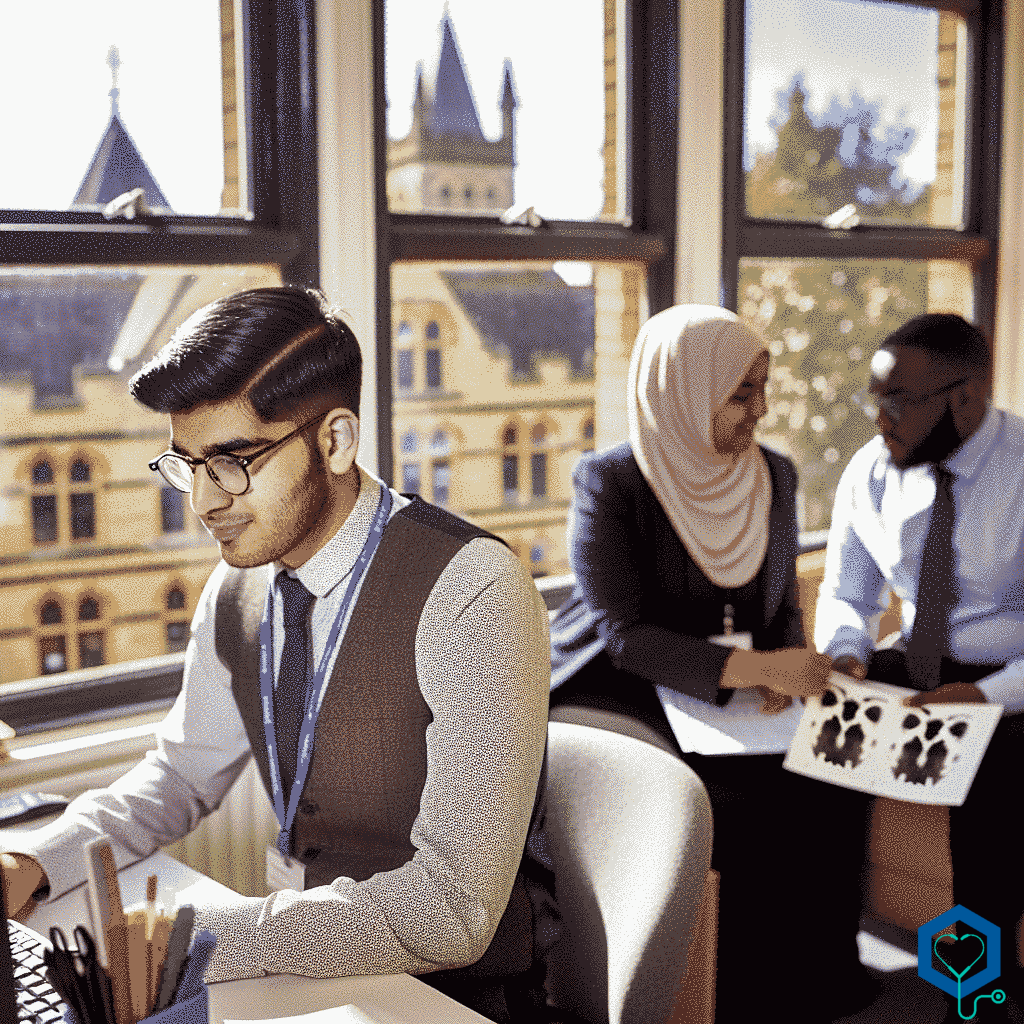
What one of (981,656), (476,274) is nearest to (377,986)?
(981,656)

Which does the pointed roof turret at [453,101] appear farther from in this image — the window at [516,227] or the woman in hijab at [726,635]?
the woman in hijab at [726,635]

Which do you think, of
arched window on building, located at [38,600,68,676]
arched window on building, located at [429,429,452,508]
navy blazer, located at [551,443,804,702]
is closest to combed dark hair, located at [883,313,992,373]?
navy blazer, located at [551,443,804,702]

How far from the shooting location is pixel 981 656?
231cm

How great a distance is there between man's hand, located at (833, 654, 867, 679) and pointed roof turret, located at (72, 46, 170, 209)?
1.65 metres

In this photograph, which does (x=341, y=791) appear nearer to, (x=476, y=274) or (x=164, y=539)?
(x=164, y=539)

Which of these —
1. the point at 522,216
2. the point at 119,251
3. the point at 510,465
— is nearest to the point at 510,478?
the point at 510,465

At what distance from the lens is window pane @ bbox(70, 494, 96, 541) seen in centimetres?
216

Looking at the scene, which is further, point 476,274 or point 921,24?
point 921,24

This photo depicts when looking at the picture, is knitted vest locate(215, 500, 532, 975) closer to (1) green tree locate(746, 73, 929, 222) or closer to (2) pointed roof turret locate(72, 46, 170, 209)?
(2) pointed roof turret locate(72, 46, 170, 209)

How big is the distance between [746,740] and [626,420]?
1.10m

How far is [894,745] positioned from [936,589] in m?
0.42

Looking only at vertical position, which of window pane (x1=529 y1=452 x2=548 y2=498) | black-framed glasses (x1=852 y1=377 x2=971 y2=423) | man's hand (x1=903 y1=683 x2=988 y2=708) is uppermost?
black-framed glasses (x1=852 y1=377 x2=971 y2=423)

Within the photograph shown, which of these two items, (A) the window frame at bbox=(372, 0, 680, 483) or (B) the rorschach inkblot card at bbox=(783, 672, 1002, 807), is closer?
(B) the rorschach inkblot card at bbox=(783, 672, 1002, 807)

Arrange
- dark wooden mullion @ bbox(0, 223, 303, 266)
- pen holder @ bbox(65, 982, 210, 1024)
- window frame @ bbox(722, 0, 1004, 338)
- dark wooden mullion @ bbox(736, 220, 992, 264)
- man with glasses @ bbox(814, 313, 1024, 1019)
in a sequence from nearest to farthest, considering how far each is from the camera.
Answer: pen holder @ bbox(65, 982, 210, 1024) → dark wooden mullion @ bbox(0, 223, 303, 266) → man with glasses @ bbox(814, 313, 1024, 1019) → window frame @ bbox(722, 0, 1004, 338) → dark wooden mullion @ bbox(736, 220, 992, 264)
